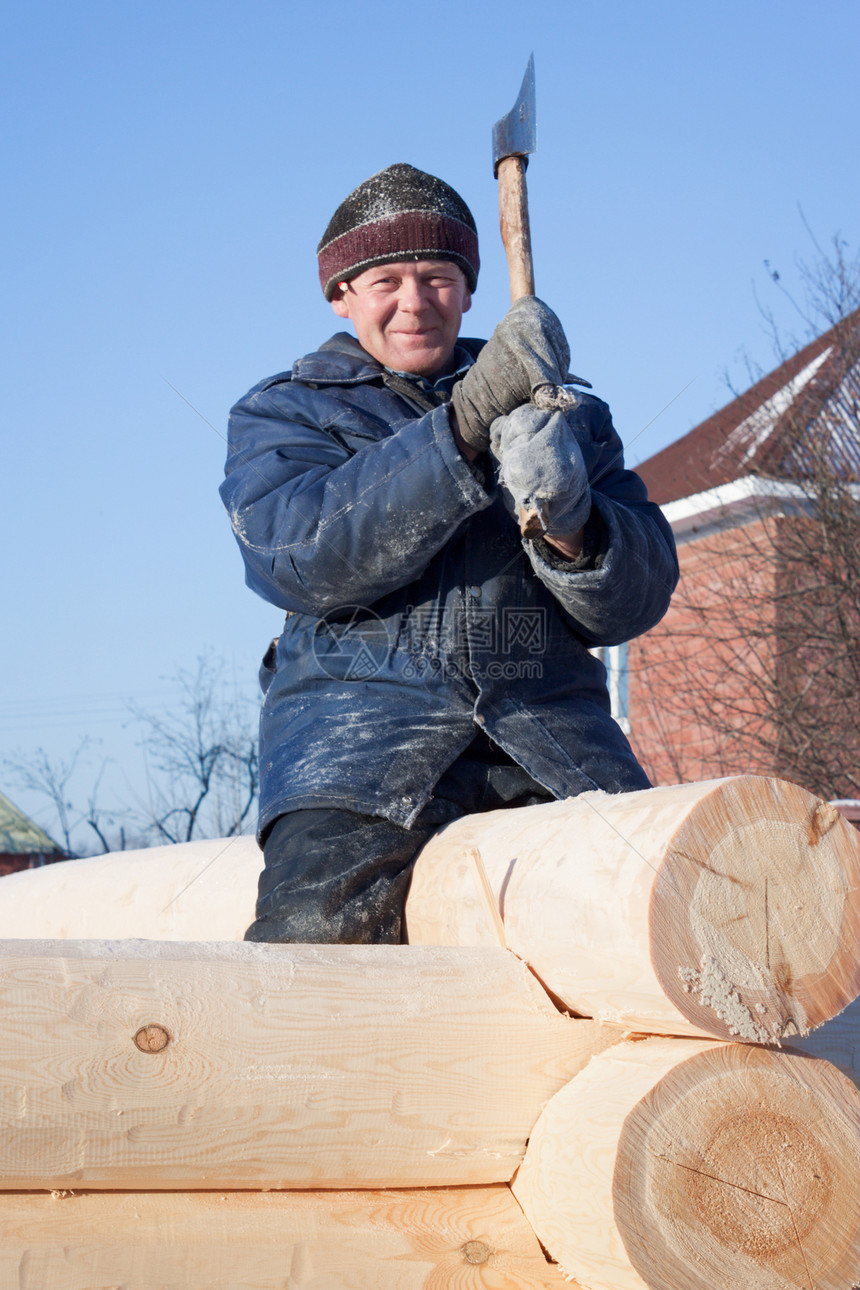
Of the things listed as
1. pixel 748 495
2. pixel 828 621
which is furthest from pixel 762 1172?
pixel 748 495

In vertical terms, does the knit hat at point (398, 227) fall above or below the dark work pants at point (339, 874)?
above

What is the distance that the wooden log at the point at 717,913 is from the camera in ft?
5.14

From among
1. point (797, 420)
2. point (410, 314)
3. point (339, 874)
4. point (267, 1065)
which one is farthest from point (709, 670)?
point (267, 1065)

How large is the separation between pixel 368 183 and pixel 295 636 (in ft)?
3.77

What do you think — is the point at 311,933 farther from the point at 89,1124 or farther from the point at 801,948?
the point at 801,948

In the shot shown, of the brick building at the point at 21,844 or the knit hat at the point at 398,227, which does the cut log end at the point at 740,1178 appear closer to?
the knit hat at the point at 398,227

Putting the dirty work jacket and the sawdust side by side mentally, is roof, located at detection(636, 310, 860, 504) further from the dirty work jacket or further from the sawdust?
the sawdust

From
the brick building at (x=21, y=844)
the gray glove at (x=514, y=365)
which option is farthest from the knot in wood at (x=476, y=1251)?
the brick building at (x=21, y=844)

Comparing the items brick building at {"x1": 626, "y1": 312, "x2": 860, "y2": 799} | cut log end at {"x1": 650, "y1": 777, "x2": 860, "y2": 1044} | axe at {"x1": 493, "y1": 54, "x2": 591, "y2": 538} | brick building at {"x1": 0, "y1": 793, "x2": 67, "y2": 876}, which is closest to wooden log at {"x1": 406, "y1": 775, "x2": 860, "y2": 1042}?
cut log end at {"x1": 650, "y1": 777, "x2": 860, "y2": 1044}

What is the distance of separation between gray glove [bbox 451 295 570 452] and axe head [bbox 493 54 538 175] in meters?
0.42

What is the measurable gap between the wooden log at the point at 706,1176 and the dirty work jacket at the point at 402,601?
0.76 metres

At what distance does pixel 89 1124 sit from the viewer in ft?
5.11

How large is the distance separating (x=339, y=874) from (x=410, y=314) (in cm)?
132

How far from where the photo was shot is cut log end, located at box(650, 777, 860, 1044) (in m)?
1.56
